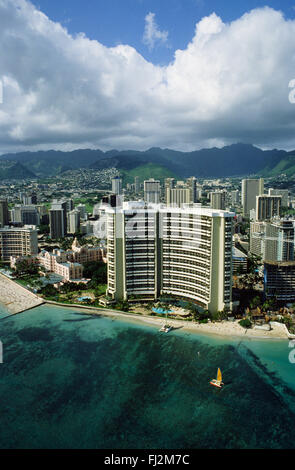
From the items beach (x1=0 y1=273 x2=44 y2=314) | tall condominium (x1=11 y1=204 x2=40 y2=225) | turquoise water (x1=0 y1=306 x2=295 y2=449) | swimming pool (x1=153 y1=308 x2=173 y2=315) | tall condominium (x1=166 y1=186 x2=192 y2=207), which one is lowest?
turquoise water (x1=0 y1=306 x2=295 y2=449)

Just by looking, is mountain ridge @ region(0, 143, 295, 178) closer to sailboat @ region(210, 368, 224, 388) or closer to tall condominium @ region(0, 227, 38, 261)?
tall condominium @ region(0, 227, 38, 261)

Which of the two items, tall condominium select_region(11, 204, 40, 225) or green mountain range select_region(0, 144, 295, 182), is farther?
green mountain range select_region(0, 144, 295, 182)

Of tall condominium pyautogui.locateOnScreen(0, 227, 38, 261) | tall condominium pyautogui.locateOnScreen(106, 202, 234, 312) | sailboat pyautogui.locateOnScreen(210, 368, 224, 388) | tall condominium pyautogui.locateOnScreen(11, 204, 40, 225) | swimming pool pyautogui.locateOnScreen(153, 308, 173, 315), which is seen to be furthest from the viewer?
tall condominium pyautogui.locateOnScreen(11, 204, 40, 225)

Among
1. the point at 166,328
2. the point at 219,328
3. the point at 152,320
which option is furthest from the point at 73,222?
the point at 219,328

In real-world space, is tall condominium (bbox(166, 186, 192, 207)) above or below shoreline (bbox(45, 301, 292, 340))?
above

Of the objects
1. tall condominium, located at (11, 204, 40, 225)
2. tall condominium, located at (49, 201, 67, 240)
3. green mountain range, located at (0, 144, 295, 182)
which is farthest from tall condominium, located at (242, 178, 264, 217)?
green mountain range, located at (0, 144, 295, 182)

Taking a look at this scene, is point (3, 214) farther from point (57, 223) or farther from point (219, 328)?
point (219, 328)

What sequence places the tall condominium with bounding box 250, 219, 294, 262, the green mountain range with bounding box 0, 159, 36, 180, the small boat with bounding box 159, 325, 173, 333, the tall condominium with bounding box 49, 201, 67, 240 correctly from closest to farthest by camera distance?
the small boat with bounding box 159, 325, 173, 333 < the tall condominium with bounding box 250, 219, 294, 262 < the tall condominium with bounding box 49, 201, 67, 240 < the green mountain range with bounding box 0, 159, 36, 180
